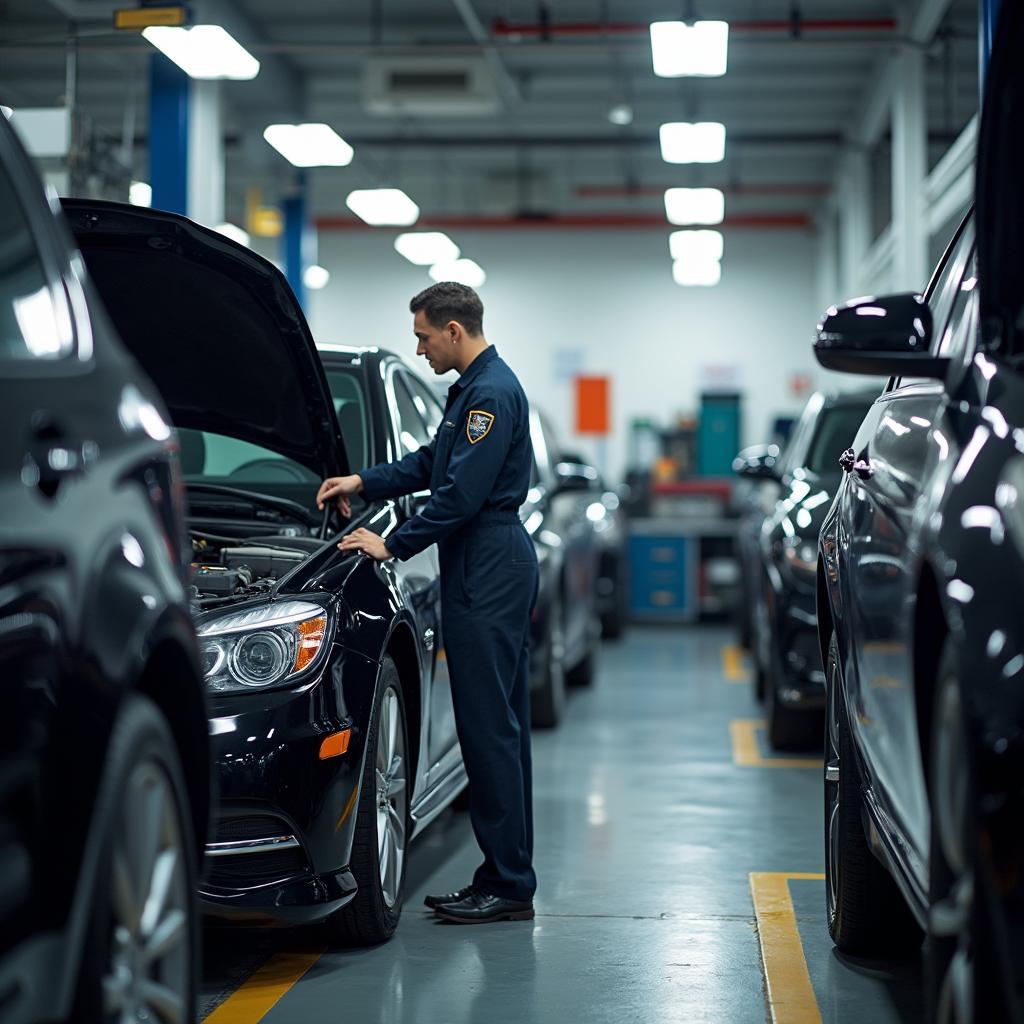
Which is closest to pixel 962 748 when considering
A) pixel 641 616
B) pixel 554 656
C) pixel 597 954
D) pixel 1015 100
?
pixel 1015 100

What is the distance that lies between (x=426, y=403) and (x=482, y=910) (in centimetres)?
196

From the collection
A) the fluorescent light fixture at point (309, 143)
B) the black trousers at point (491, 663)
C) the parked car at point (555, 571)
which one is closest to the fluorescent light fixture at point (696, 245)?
the fluorescent light fixture at point (309, 143)

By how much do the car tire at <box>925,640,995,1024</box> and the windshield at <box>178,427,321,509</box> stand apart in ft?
9.27

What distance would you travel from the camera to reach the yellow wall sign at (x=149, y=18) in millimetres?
9117

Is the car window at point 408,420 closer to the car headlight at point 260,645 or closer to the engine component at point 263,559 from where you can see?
the engine component at point 263,559

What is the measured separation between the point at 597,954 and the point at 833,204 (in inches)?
651

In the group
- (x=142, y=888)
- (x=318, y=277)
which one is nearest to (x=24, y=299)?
(x=142, y=888)

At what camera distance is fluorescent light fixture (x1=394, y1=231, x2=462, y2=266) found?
54.7 ft

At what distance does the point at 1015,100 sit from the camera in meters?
2.73

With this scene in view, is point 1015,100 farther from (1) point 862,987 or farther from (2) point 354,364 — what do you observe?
(2) point 354,364

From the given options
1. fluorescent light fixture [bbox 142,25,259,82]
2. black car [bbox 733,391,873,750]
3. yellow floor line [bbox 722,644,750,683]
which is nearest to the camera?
black car [bbox 733,391,873,750]

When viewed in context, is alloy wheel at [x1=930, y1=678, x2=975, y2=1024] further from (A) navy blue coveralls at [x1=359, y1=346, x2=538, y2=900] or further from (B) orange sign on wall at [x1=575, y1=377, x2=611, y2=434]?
(B) orange sign on wall at [x1=575, y1=377, x2=611, y2=434]

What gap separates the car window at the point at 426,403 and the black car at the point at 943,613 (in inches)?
75.7

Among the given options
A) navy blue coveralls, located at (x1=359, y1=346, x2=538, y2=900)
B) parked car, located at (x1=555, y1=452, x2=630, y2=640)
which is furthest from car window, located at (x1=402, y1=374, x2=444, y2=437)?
parked car, located at (x1=555, y1=452, x2=630, y2=640)
